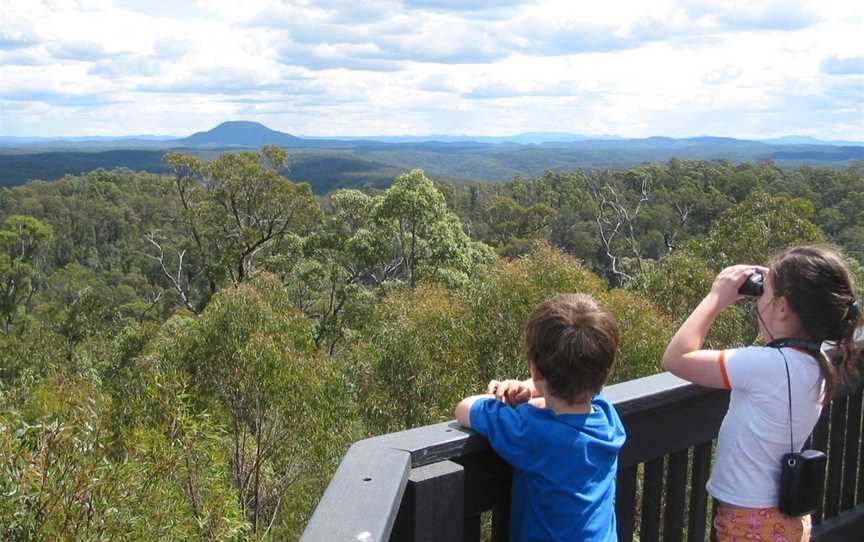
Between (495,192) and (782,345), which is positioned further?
(495,192)

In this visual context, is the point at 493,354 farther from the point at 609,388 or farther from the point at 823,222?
the point at 823,222

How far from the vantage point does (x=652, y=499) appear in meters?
2.35

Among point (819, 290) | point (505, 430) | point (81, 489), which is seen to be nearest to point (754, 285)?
point (819, 290)

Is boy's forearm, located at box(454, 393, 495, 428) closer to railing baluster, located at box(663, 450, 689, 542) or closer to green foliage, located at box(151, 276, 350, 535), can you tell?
railing baluster, located at box(663, 450, 689, 542)

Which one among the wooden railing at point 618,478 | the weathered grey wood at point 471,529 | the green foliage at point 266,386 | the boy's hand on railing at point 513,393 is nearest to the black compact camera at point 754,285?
the wooden railing at point 618,478

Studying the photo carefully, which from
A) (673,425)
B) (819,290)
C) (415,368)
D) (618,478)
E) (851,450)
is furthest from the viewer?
(415,368)

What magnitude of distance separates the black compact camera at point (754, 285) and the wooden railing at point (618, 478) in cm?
31

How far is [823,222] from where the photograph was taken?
157ft

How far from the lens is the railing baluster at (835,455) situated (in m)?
3.04

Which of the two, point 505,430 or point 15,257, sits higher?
point 505,430

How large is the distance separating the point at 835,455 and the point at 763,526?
97 cm

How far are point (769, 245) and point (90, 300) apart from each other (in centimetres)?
2278

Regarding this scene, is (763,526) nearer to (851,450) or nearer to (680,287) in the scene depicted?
(851,450)

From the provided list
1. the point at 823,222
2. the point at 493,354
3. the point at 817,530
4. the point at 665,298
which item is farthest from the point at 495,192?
the point at 817,530
